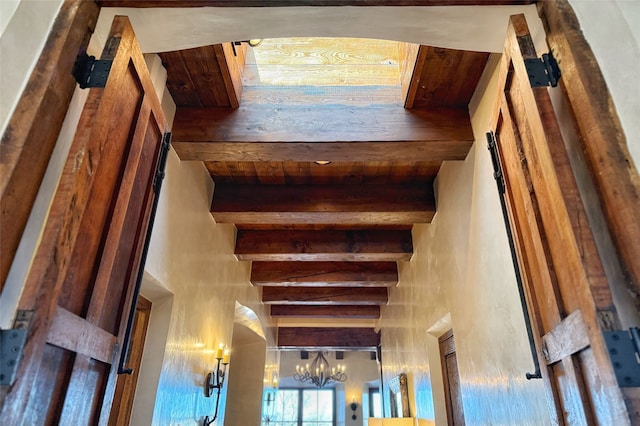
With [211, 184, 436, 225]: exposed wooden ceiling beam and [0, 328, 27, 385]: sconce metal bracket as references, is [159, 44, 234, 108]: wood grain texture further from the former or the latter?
[0, 328, 27, 385]: sconce metal bracket

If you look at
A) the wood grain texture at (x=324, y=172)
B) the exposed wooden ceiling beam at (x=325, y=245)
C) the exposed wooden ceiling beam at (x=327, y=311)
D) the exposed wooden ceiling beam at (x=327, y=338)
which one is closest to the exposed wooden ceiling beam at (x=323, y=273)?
the exposed wooden ceiling beam at (x=325, y=245)

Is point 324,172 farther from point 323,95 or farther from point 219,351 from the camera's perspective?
point 219,351

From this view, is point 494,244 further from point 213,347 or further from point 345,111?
point 213,347

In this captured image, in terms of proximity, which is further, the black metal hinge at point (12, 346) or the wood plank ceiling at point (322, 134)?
the wood plank ceiling at point (322, 134)

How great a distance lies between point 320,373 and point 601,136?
31.9ft

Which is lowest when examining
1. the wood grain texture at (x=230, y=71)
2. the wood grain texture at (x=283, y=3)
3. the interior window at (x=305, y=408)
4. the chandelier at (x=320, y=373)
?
the interior window at (x=305, y=408)

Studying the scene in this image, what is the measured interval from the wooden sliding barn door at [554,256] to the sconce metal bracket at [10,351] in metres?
1.18

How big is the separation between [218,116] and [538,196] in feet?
6.12

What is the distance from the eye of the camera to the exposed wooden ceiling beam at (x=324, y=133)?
91.7 inches

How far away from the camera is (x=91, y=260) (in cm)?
112

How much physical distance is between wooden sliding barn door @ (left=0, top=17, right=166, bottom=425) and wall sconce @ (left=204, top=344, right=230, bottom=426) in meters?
2.20

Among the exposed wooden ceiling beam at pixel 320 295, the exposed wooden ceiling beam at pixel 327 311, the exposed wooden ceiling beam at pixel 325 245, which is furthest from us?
the exposed wooden ceiling beam at pixel 327 311

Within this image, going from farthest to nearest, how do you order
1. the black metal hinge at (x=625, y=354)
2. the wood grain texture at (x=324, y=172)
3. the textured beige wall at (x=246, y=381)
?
the textured beige wall at (x=246, y=381), the wood grain texture at (x=324, y=172), the black metal hinge at (x=625, y=354)

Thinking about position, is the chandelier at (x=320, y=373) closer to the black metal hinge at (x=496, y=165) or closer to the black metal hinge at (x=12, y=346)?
the black metal hinge at (x=496, y=165)
